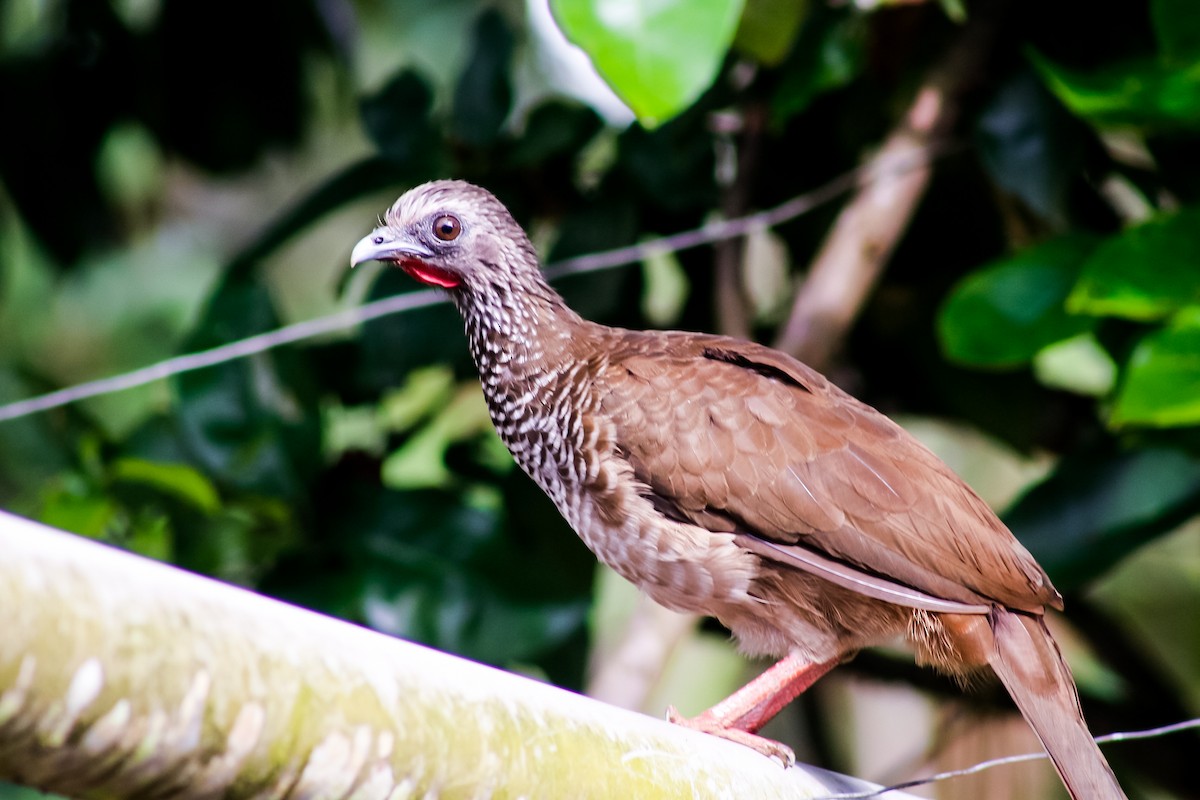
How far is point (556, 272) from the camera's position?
3037 mm

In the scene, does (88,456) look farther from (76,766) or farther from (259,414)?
(76,766)

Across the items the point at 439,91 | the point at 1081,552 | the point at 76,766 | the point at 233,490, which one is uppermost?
the point at 439,91

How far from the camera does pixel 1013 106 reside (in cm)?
290

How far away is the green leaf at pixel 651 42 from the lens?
6.04ft

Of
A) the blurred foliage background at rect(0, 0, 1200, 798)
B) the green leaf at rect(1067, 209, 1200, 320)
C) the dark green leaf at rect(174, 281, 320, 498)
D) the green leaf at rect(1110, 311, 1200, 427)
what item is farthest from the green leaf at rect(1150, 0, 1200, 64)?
the dark green leaf at rect(174, 281, 320, 498)

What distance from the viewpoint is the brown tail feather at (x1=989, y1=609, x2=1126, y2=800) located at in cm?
171

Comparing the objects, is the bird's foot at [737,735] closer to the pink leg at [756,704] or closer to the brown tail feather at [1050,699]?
the pink leg at [756,704]

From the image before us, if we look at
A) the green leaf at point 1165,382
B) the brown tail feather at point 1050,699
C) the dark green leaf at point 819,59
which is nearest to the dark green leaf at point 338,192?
the dark green leaf at point 819,59

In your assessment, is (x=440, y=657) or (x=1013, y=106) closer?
(x=440, y=657)

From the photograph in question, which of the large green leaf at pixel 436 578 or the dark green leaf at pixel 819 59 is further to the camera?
the dark green leaf at pixel 819 59

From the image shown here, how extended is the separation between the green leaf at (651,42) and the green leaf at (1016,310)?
911 millimetres

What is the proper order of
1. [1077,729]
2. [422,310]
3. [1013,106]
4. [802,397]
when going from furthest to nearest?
1. [422,310]
2. [1013,106]
3. [802,397]
4. [1077,729]

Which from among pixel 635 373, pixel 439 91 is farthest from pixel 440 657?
pixel 439 91

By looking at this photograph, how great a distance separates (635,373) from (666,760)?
0.84m
